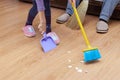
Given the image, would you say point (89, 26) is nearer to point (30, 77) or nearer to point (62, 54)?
point (62, 54)

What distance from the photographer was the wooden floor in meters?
1.34

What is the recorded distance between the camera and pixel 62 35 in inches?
74.6

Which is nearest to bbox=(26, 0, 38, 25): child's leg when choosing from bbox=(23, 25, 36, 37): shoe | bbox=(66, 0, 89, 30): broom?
bbox=(23, 25, 36, 37): shoe

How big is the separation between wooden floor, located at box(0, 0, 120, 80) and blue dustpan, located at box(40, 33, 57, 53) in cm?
4

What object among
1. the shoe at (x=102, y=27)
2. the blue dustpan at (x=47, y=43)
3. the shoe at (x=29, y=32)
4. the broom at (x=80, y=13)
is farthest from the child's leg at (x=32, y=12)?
the shoe at (x=102, y=27)

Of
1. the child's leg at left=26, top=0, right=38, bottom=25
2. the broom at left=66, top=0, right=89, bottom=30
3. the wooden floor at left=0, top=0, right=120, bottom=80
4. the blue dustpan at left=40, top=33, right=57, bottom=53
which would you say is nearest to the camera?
the wooden floor at left=0, top=0, right=120, bottom=80

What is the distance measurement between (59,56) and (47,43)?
0.17m

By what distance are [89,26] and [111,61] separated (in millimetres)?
679

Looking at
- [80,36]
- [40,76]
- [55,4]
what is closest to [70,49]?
[80,36]

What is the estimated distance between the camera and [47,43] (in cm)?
166

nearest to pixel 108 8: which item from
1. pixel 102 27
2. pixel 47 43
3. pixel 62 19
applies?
pixel 102 27

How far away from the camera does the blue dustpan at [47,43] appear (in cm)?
163

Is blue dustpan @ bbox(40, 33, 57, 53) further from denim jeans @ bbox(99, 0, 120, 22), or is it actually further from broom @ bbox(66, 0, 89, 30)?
denim jeans @ bbox(99, 0, 120, 22)

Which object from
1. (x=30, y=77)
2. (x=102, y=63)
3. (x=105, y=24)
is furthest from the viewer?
(x=105, y=24)
